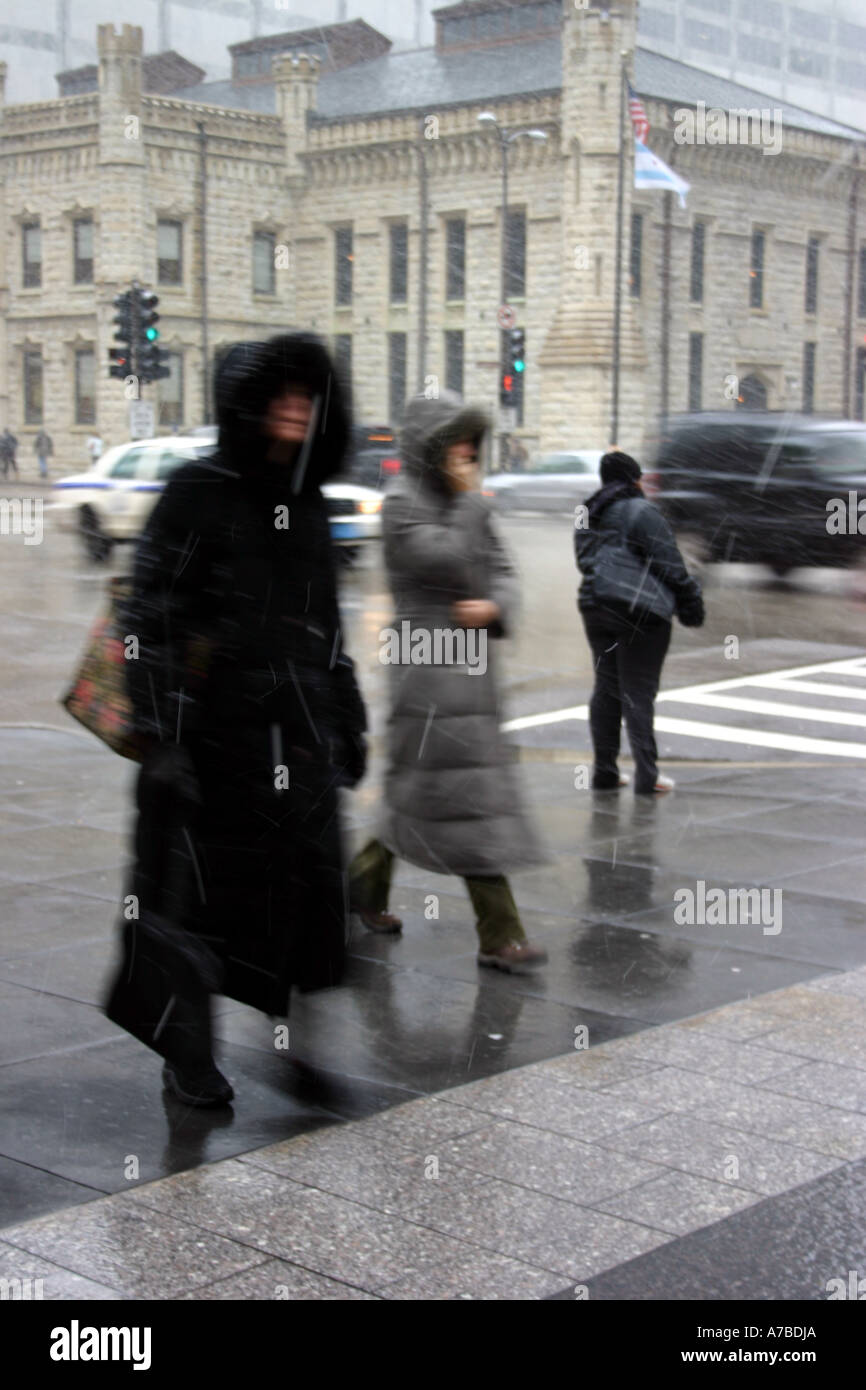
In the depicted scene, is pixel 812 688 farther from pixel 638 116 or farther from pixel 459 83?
pixel 459 83

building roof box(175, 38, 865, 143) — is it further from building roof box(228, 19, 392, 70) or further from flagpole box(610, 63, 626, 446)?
building roof box(228, 19, 392, 70)

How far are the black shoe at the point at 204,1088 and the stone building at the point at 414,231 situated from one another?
3995cm

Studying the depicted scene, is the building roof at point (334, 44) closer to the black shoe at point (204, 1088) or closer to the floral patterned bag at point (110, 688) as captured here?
the floral patterned bag at point (110, 688)

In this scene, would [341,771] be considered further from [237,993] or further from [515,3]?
[515,3]

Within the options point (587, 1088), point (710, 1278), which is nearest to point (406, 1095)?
point (587, 1088)

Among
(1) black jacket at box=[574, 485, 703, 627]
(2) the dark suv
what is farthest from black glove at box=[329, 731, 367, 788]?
(2) the dark suv

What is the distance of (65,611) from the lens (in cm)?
1883

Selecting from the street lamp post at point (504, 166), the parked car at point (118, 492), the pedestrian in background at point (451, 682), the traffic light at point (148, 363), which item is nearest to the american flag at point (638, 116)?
the street lamp post at point (504, 166)

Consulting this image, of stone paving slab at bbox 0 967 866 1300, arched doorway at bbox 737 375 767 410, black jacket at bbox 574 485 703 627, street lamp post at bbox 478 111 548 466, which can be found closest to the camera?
stone paving slab at bbox 0 967 866 1300

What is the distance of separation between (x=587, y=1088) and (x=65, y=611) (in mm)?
14892

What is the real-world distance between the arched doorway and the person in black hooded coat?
41.4 m

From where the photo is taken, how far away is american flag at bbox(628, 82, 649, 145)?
4366cm

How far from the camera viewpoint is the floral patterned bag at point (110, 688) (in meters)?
4.41

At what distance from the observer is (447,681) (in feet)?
18.6
